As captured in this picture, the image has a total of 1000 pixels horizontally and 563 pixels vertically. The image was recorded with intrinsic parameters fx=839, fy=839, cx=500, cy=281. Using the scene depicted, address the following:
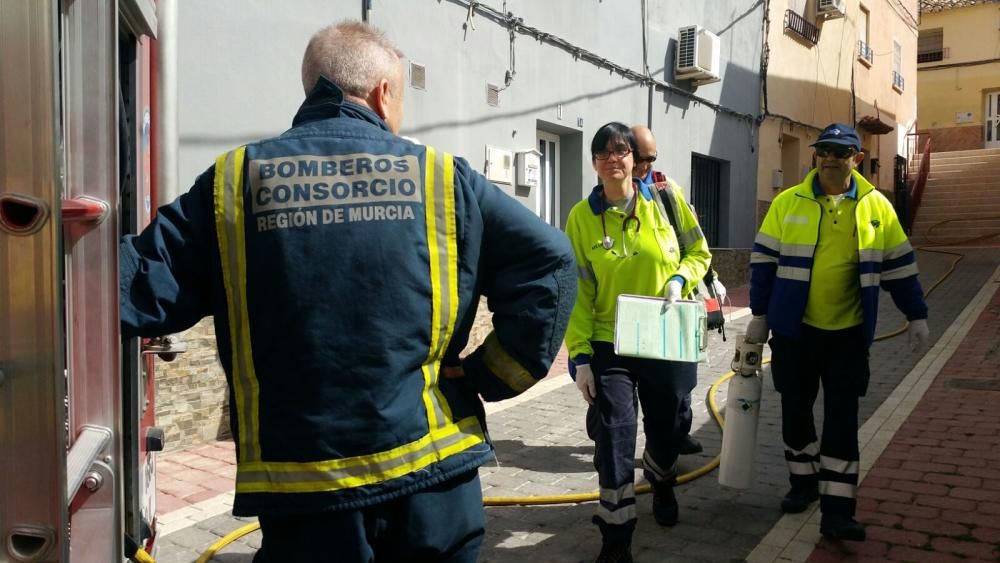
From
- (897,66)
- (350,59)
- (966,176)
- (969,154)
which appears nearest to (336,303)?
(350,59)

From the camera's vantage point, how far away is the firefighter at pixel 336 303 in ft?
5.73

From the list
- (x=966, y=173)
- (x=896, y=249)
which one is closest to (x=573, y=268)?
(x=896, y=249)

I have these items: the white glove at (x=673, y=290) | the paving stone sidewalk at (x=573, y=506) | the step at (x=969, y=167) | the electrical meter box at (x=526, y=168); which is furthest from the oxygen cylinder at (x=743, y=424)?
the step at (x=969, y=167)

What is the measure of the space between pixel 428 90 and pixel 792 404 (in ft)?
16.1

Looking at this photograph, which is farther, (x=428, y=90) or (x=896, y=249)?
(x=428, y=90)

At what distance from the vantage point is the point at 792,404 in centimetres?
421

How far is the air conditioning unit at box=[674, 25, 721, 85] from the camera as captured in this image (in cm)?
1230

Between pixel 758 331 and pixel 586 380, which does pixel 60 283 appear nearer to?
pixel 586 380

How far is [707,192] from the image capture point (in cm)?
1445

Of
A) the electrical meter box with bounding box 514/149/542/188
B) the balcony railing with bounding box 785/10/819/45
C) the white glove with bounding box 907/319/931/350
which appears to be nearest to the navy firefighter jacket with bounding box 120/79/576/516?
the white glove with bounding box 907/319/931/350

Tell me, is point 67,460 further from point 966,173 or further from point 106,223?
point 966,173

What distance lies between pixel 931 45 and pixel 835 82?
14.2 meters

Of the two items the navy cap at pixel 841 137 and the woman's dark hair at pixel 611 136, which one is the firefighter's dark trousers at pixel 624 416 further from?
the navy cap at pixel 841 137

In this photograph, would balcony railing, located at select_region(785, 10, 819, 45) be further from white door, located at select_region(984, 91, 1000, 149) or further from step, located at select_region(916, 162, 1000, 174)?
white door, located at select_region(984, 91, 1000, 149)
